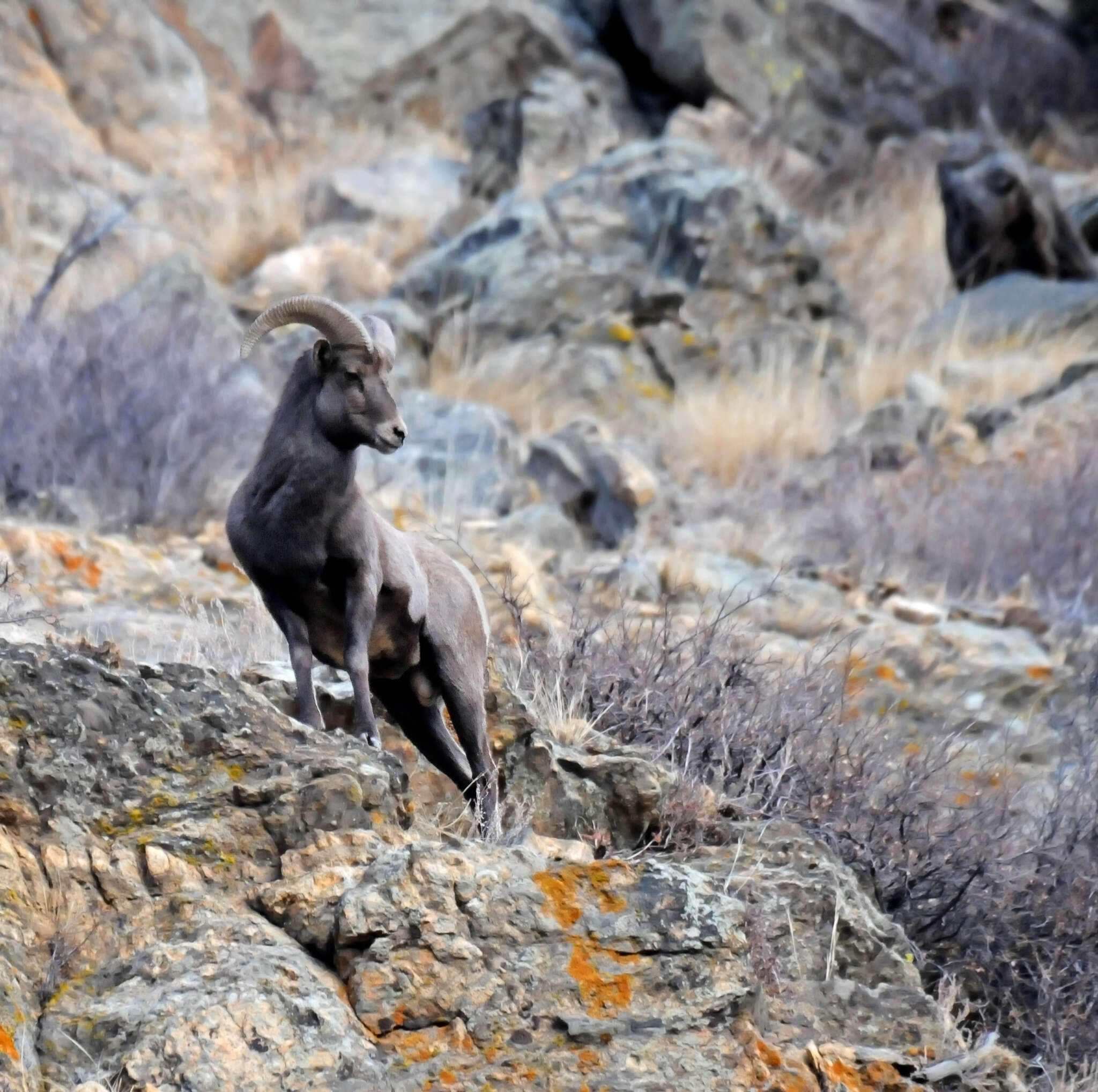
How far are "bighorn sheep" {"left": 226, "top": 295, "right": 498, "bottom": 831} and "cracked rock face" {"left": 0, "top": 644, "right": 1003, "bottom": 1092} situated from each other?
287 millimetres

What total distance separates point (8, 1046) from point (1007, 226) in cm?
1498

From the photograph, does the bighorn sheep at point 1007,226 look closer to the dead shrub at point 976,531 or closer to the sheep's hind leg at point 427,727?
the dead shrub at point 976,531

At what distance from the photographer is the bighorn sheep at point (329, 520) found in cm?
421

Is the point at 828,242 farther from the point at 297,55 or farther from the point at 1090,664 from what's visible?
the point at 1090,664

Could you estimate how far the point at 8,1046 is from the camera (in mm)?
2979

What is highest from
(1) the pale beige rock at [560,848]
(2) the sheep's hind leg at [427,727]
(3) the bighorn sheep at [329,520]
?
(3) the bighorn sheep at [329,520]

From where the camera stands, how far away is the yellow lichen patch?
2963mm

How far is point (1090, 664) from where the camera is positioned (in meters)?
8.66

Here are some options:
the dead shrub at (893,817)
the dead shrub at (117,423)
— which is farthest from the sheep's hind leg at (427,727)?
the dead shrub at (117,423)

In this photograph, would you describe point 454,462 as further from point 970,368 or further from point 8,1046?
point 8,1046

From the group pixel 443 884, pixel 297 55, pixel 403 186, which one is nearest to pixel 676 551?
pixel 443 884

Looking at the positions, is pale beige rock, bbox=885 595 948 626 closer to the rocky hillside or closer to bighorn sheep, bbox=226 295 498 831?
the rocky hillside

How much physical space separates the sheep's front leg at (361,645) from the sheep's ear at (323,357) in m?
0.55

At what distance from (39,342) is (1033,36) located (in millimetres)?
16544
